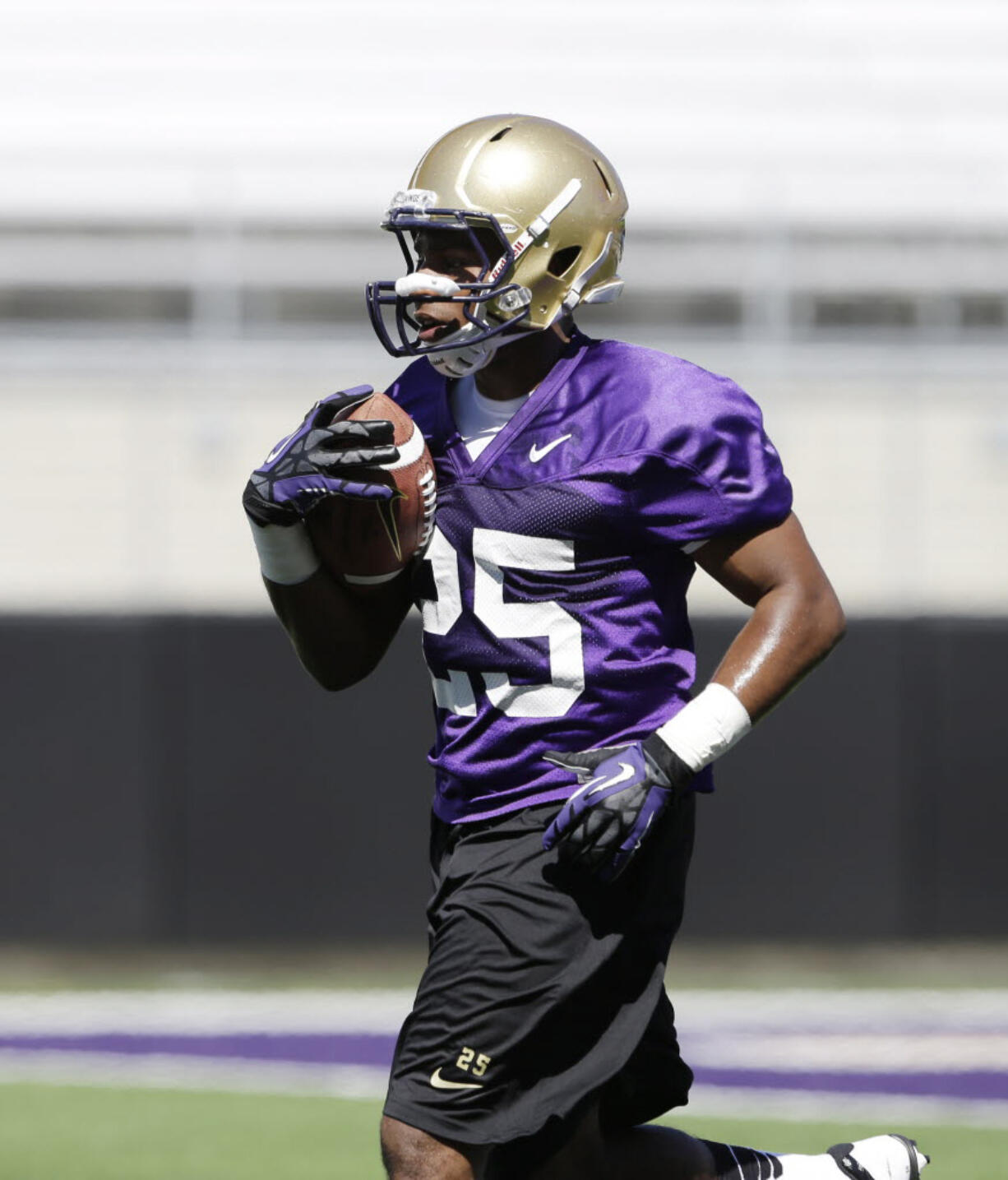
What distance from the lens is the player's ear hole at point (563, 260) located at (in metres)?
3.04

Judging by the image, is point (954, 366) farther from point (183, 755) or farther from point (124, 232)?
point (124, 232)

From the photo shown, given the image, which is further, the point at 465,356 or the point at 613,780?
the point at 465,356

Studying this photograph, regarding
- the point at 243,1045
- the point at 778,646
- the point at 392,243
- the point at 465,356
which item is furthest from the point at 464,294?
the point at 392,243

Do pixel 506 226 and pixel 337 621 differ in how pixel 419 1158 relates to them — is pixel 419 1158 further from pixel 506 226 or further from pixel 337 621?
pixel 506 226

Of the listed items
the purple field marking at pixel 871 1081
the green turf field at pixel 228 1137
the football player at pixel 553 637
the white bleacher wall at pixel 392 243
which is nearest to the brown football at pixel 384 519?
the football player at pixel 553 637

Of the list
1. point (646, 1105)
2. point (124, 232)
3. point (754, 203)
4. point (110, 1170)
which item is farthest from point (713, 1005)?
point (124, 232)

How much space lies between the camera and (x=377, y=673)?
7.84m

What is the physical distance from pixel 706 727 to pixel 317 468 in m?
0.63

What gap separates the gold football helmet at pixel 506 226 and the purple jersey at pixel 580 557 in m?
0.14

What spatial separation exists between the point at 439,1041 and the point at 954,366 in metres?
6.58

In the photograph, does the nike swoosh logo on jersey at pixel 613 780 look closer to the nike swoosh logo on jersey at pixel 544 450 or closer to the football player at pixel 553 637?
the football player at pixel 553 637

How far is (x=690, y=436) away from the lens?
2895 mm

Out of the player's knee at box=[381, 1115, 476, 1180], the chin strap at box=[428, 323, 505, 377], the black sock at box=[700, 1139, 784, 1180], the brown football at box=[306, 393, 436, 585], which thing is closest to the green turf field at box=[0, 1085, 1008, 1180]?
the black sock at box=[700, 1139, 784, 1180]

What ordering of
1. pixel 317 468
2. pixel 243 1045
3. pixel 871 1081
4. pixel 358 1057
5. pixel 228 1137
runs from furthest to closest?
pixel 243 1045, pixel 358 1057, pixel 871 1081, pixel 228 1137, pixel 317 468
